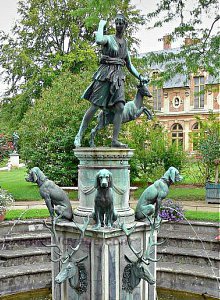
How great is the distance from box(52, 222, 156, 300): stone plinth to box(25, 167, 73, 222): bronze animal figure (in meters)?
0.20

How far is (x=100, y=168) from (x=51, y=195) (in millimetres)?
760

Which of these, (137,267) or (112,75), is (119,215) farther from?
(112,75)

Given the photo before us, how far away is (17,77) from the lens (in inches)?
1011

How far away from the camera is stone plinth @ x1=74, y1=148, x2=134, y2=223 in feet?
17.2

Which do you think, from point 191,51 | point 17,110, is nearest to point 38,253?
point 191,51

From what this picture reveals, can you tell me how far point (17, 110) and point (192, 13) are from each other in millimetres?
14054

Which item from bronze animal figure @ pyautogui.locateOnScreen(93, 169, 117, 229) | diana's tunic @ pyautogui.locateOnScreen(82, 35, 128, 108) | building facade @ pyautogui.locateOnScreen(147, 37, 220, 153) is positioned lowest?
bronze animal figure @ pyautogui.locateOnScreen(93, 169, 117, 229)

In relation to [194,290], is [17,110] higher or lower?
higher

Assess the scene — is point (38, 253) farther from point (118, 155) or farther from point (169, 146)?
point (169, 146)

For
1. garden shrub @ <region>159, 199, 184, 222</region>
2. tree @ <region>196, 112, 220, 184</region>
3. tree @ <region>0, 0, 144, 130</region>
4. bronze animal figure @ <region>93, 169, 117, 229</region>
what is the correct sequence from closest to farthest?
1. bronze animal figure @ <region>93, 169, 117, 229</region>
2. garden shrub @ <region>159, 199, 184, 222</region>
3. tree @ <region>196, 112, 220, 184</region>
4. tree @ <region>0, 0, 144, 130</region>

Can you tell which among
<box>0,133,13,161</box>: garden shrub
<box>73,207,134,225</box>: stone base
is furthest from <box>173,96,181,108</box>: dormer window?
<box>73,207,134,225</box>: stone base

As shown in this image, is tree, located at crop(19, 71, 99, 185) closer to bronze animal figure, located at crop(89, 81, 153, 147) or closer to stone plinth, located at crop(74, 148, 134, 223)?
bronze animal figure, located at crop(89, 81, 153, 147)

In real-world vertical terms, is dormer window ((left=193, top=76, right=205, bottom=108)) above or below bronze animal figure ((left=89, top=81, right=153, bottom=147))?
above

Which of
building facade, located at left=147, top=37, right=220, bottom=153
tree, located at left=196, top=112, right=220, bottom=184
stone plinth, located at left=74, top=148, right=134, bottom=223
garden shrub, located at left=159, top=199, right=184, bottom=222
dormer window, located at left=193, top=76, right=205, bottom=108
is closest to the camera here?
stone plinth, located at left=74, top=148, right=134, bottom=223
